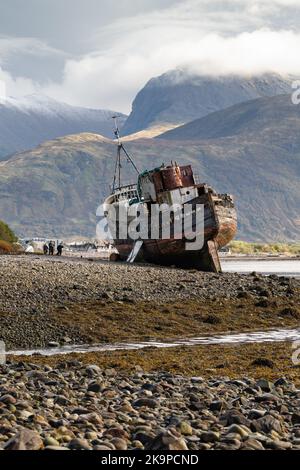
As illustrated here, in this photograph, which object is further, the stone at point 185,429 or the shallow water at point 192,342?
the shallow water at point 192,342

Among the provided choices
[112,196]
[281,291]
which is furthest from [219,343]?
[112,196]

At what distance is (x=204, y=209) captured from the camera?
203 ft

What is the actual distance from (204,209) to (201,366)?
1571 inches

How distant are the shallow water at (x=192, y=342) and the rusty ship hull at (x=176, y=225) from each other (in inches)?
1091

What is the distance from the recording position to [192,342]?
29.5 metres

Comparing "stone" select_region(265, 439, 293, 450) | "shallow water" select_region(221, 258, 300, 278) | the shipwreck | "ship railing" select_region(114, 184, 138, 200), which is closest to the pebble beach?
"stone" select_region(265, 439, 293, 450)

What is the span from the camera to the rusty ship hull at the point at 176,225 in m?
61.3

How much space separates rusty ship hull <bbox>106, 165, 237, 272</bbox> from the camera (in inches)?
2413

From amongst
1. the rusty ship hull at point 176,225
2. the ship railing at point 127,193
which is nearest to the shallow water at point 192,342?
the rusty ship hull at point 176,225

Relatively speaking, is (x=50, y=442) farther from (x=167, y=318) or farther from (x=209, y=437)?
(x=167, y=318)

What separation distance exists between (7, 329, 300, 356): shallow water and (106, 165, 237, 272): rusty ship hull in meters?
27.7

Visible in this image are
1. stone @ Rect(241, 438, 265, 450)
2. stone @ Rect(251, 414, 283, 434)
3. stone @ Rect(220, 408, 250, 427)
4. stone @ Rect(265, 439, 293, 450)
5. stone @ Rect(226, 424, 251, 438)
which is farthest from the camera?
stone @ Rect(220, 408, 250, 427)

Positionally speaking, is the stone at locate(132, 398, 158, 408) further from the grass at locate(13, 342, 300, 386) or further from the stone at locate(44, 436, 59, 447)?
the grass at locate(13, 342, 300, 386)

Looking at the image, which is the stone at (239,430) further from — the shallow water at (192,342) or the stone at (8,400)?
the shallow water at (192,342)
